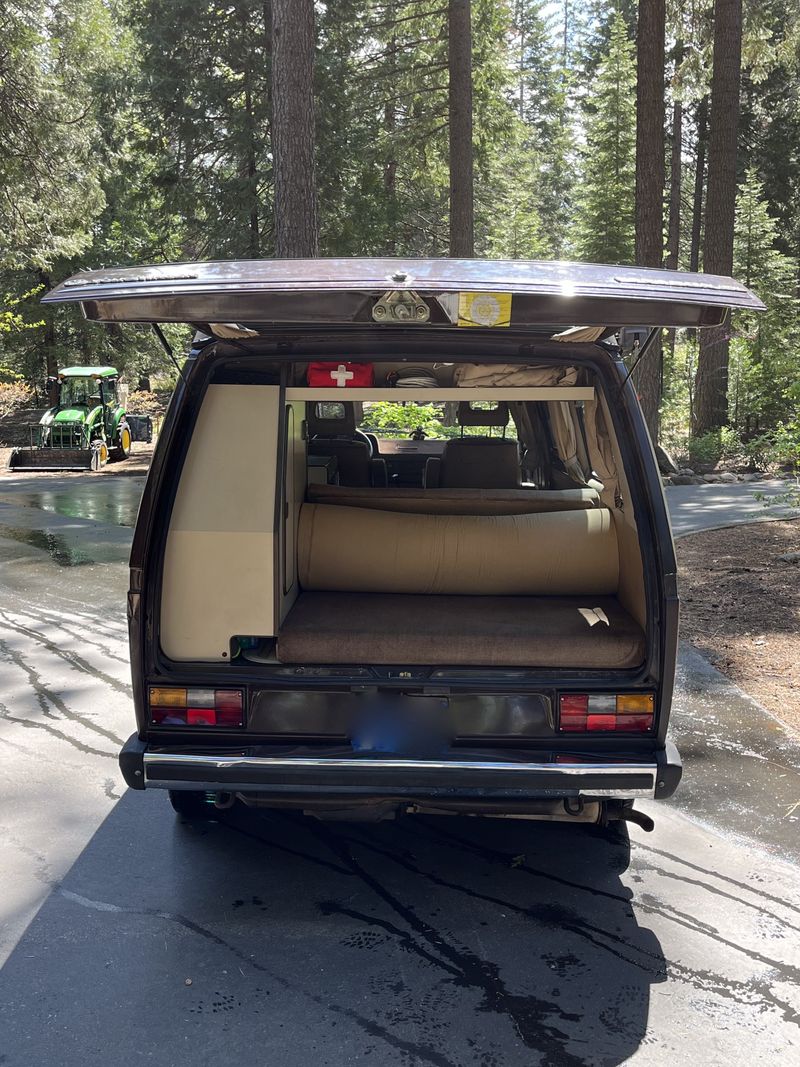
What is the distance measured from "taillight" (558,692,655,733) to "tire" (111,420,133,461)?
18148 mm

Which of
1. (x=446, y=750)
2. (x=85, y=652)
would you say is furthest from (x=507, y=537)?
(x=85, y=652)

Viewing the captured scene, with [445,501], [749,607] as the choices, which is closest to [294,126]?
[749,607]

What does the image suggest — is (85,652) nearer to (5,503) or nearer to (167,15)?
(5,503)

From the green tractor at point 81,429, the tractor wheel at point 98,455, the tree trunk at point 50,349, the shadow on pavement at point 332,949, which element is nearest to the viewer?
the shadow on pavement at point 332,949

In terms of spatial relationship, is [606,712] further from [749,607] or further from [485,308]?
[749,607]

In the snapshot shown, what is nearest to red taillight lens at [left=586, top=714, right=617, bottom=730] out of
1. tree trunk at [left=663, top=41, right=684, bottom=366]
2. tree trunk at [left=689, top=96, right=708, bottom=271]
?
tree trunk at [left=663, top=41, right=684, bottom=366]

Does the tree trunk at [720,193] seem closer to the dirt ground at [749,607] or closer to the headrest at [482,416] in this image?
the dirt ground at [749,607]

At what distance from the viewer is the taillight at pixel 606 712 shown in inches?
146

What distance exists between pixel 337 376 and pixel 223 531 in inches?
35.7

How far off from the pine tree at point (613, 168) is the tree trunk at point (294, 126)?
20.6 meters

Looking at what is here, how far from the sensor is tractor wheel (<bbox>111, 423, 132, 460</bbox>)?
20.5 metres

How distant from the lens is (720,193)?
696 inches

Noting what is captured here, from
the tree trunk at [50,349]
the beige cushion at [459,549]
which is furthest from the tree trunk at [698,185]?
the beige cushion at [459,549]

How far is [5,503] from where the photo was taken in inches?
575
